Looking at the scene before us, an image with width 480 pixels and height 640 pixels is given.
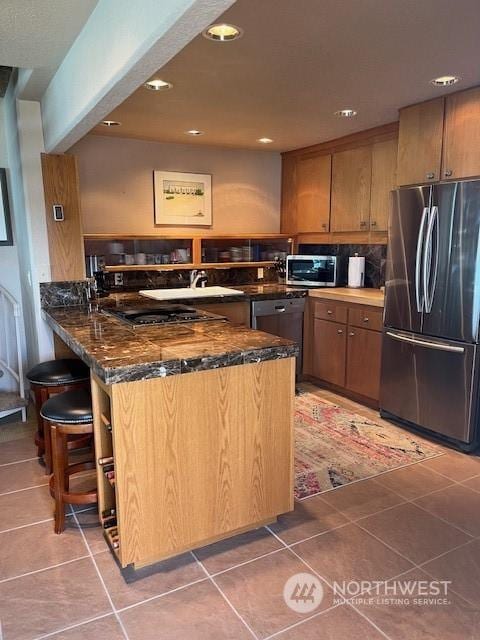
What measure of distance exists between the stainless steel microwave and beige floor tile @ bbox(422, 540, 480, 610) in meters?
2.74

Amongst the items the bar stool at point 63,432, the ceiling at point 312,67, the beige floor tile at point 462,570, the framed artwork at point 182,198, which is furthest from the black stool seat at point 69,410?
the framed artwork at point 182,198

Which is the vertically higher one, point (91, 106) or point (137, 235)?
point (91, 106)

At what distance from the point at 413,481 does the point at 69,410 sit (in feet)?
6.37

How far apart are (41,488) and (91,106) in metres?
2.02

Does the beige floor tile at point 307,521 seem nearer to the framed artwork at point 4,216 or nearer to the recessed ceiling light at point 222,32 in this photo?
the recessed ceiling light at point 222,32

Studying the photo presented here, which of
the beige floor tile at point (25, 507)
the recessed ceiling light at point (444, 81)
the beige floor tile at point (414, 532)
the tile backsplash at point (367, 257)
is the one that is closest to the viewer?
the beige floor tile at point (414, 532)

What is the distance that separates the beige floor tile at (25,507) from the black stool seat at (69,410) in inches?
22.3

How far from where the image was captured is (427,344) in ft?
10.4

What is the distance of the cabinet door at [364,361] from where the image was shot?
3.72 meters

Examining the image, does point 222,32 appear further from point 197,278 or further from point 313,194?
point 313,194

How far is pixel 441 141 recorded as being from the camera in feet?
10.3

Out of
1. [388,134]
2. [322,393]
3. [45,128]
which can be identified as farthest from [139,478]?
[388,134]

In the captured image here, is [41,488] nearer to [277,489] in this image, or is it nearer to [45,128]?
[277,489]

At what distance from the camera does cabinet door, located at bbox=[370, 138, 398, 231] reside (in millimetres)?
3857
